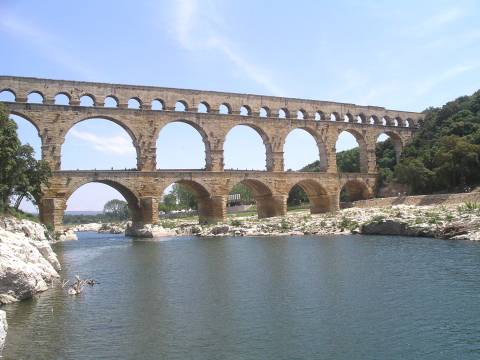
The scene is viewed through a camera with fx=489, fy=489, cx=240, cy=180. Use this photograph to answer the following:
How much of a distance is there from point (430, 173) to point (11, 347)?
4013 centimetres

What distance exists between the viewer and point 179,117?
41500mm

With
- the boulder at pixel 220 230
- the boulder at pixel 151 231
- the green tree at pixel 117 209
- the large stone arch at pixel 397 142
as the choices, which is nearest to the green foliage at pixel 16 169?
the boulder at pixel 151 231

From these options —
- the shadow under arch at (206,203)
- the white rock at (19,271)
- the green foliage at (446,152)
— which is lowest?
the white rock at (19,271)

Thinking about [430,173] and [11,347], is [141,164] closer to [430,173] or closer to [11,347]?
[430,173]

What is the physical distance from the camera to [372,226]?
30.3m

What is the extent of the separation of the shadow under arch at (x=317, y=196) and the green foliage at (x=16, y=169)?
2343 cm

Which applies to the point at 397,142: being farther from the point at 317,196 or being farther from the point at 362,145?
the point at 317,196

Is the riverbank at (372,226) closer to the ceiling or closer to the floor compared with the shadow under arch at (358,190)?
closer to the floor

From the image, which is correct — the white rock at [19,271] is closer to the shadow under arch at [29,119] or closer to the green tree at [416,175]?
the shadow under arch at [29,119]

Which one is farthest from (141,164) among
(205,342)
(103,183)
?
(205,342)

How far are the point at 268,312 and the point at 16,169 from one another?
21.4m

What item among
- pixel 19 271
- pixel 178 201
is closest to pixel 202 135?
pixel 19 271

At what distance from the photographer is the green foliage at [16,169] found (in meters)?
25.4

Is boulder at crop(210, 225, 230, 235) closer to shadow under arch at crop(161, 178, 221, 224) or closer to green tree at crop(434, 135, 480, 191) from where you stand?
shadow under arch at crop(161, 178, 221, 224)
